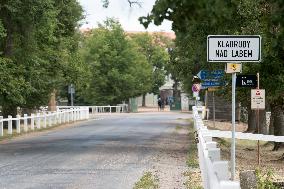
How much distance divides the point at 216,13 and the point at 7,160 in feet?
41.7

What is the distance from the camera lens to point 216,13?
18.7 feet

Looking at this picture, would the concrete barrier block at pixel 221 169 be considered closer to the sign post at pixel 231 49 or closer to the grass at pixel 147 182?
the sign post at pixel 231 49

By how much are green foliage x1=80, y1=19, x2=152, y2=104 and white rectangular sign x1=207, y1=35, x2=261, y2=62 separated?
59541 millimetres

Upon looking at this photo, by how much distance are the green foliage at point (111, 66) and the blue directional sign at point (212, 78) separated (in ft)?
148

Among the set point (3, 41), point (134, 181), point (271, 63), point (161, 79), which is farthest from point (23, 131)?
point (161, 79)

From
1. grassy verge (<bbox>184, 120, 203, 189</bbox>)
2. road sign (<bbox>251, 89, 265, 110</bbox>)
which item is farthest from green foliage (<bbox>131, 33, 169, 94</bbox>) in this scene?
road sign (<bbox>251, 89, 265, 110</bbox>)

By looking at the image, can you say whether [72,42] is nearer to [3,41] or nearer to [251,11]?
[3,41]

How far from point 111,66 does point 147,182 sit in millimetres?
59497

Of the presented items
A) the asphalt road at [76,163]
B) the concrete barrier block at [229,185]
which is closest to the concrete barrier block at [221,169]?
the concrete barrier block at [229,185]

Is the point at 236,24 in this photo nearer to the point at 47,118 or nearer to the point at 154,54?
the point at 47,118

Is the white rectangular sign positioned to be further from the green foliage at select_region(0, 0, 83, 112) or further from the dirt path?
the green foliage at select_region(0, 0, 83, 112)

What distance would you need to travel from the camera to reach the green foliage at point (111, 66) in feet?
233

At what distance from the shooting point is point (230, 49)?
34.5ft

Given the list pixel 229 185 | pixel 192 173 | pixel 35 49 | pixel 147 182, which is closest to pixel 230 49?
pixel 147 182
